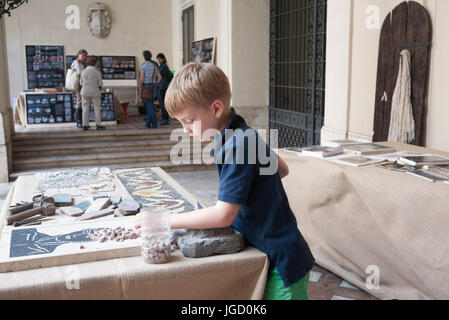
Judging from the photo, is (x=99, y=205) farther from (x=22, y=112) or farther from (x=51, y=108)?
(x=22, y=112)

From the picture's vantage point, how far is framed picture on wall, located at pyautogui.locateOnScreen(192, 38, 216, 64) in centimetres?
1102

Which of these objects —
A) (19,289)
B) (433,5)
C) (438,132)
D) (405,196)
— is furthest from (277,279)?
(433,5)

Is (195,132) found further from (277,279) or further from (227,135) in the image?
(277,279)

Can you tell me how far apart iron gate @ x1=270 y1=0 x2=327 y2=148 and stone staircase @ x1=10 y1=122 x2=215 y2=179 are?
186 centimetres

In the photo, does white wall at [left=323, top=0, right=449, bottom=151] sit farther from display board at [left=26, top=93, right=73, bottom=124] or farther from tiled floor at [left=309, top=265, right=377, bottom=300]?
display board at [left=26, top=93, right=73, bottom=124]

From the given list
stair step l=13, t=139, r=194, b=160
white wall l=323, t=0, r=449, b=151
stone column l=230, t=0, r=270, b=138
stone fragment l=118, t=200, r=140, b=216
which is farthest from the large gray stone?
stone column l=230, t=0, r=270, b=138

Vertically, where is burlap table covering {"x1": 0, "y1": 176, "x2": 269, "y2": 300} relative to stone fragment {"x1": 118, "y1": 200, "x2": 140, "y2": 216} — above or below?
below

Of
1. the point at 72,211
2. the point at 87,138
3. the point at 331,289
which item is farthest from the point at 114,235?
the point at 87,138

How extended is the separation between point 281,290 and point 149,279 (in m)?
0.50

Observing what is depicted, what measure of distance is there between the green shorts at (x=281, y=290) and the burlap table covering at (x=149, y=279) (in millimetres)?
38

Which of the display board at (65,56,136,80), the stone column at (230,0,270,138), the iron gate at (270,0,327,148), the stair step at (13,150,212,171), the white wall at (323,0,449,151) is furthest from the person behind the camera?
the display board at (65,56,136,80)

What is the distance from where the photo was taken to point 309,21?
795cm

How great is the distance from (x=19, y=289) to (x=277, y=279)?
924 millimetres

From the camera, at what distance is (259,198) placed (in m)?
1.74
